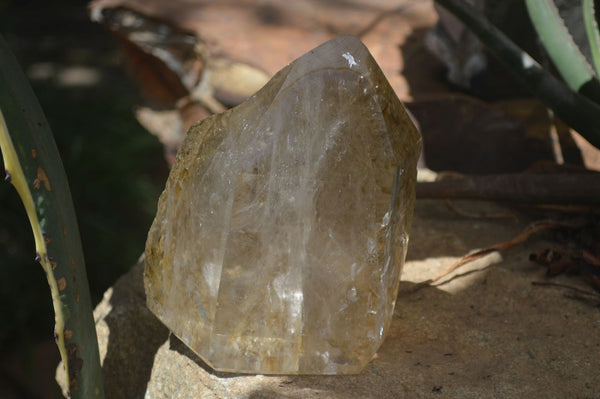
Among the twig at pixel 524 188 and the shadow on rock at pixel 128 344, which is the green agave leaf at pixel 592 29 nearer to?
the twig at pixel 524 188

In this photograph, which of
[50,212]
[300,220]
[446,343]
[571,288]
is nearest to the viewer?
[50,212]

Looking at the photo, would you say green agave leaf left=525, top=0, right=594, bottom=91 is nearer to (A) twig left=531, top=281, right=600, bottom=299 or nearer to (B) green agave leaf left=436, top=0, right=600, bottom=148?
(B) green agave leaf left=436, top=0, right=600, bottom=148

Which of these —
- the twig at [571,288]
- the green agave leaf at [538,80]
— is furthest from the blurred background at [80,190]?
the green agave leaf at [538,80]

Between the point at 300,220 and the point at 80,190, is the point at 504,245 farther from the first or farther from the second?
the point at 80,190

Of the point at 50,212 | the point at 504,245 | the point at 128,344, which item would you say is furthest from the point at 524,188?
the point at 50,212

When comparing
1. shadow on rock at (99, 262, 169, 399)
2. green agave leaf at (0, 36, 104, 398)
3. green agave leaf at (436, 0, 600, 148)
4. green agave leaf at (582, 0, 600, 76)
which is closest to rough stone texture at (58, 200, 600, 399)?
shadow on rock at (99, 262, 169, 399)

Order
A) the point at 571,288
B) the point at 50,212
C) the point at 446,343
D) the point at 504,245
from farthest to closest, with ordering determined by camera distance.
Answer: the point at 504,245 → the point at 571,288 → the point at 446,343 → the point at 50,212
